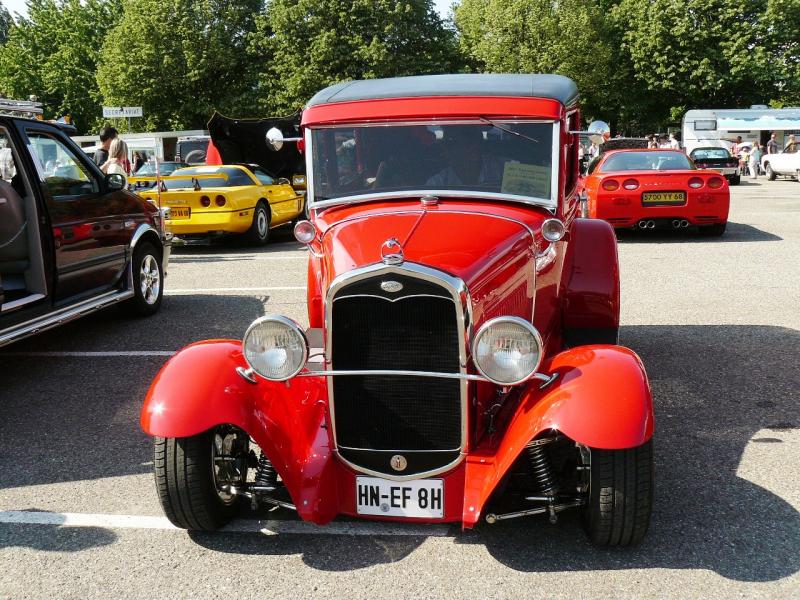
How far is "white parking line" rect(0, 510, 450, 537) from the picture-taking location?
3615 millimetres

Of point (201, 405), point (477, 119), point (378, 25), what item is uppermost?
point (378, 25)

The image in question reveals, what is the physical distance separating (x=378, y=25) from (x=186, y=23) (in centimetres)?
1097

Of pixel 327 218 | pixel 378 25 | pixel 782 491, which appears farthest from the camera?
pixel 378 25

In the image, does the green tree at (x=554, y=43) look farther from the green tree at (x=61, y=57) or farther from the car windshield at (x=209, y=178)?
the car windshield at (x=209, y=178)

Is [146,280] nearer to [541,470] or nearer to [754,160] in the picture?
[541,470]

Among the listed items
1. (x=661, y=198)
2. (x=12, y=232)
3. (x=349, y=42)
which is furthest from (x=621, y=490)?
(x=349, y=42)

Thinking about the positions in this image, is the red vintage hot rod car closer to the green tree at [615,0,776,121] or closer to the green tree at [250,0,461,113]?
the green tree at [250,0,461,113]

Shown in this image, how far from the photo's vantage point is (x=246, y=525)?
12.1 feet

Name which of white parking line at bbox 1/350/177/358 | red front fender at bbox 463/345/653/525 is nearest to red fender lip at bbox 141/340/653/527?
red front fender at bbox 463/345/653/525

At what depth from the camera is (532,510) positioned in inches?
129

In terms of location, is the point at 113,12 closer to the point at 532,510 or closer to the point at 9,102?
the point at 9,102

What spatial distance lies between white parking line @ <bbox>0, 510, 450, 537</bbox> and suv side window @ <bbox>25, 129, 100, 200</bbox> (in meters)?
3.43

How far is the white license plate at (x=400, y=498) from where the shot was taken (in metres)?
3.37

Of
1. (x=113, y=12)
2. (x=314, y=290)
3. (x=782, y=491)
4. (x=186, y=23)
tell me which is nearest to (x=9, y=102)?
(x=314, y=290)
